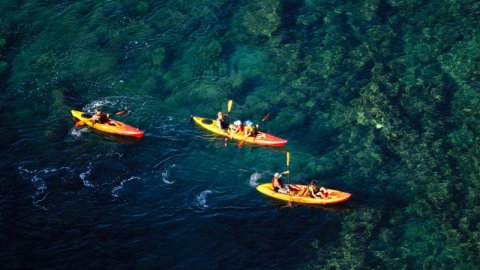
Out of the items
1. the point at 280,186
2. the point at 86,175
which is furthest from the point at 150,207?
the point at 280,186

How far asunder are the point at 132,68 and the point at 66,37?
15.9 ft

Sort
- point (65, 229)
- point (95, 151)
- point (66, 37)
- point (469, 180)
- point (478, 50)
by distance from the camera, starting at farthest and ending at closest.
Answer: point (66, 37)
point (478, 50)
point (95, 151)
point (469, 180)
point (65, 229)

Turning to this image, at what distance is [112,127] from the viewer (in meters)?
26.9

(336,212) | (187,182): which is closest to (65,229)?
(187,182)

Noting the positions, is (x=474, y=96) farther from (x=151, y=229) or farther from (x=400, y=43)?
(x=151, y=229)

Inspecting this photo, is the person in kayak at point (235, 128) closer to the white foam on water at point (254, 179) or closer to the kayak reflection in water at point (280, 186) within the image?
the white foam on water at point (254, 179)

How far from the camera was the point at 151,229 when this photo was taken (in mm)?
22734

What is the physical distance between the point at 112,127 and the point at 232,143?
221 inches

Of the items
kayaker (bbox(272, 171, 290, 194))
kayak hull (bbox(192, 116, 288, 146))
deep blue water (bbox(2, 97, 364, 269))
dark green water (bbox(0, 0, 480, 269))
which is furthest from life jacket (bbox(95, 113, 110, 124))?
kayaker (bbox(272, 171, 290, 194))

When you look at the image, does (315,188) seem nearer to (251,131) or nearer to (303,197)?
(303,197)

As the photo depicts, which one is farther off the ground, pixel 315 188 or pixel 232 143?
pixel 232 143

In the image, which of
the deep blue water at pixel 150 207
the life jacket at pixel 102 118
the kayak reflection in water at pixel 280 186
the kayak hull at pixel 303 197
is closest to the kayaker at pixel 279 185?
the kayak reflection in water at pixel 280 186

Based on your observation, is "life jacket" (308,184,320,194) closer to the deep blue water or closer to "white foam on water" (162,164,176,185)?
the deep blue water

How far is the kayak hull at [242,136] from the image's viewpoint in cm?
2620
